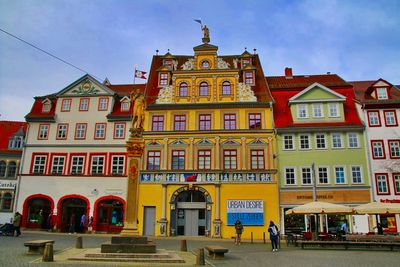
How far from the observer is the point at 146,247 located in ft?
46.7

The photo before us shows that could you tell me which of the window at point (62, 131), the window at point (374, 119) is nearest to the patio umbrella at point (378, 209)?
the window at point (374, 119)

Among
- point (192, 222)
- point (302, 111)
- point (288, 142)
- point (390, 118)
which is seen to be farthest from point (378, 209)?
point (192, 222)

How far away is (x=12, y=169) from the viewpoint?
36.2m

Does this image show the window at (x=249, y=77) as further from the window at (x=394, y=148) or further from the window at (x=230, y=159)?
the window at (x=394, y=148)

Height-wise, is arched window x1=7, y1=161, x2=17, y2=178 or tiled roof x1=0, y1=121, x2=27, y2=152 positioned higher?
tiled roof x1=0, y1=121, x2=27, y2=152

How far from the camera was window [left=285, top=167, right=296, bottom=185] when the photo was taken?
1225 inches

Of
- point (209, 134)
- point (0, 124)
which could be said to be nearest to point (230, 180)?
point (209, 134)

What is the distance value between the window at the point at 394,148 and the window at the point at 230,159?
13.1 meters

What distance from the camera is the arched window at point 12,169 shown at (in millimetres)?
35906

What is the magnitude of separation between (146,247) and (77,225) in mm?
22159

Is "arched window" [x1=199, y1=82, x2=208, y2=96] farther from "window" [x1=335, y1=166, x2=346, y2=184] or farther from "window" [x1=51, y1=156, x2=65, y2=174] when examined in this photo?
"window" [x1=51, y1=156, x2=65, y2=174]

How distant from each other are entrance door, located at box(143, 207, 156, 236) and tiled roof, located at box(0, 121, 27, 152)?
55.2ft

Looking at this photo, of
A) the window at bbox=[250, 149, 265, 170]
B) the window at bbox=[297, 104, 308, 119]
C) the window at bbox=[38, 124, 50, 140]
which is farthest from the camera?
the window at bbox=[38, 124, 50, 140]

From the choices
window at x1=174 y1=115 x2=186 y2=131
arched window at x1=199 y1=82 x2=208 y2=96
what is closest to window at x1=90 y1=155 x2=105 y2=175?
window at x1=174 y1=115 x2=186 y2=131
